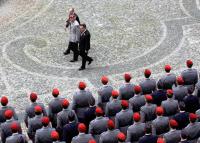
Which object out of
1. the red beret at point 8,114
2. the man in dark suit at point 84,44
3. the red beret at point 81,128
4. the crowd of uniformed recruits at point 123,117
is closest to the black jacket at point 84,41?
the man in dark suit at point 84,44

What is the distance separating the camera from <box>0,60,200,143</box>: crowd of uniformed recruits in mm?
14680

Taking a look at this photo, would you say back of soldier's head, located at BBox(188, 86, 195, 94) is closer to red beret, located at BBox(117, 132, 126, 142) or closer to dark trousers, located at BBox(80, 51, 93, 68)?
red beret, located at BBox(117, 132, 126, 142)

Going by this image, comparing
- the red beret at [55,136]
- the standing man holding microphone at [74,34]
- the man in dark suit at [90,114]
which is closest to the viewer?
the red beret at [55,136]

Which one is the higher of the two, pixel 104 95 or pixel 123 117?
pixel 104 95

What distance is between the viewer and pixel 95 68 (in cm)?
2220

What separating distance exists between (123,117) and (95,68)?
6.77m

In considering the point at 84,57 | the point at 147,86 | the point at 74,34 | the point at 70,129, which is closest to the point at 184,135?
the point at 70,129

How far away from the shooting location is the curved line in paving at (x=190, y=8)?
26.0 m

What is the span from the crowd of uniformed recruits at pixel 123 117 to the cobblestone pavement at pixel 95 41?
347cm

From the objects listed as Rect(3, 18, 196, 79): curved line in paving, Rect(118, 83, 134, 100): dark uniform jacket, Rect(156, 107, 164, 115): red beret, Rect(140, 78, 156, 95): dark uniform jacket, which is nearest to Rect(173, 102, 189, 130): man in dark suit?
Rect(156, 107, 164, 115): red beret

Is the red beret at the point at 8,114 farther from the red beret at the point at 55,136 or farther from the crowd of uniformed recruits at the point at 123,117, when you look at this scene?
the red beret at the point at 55,136

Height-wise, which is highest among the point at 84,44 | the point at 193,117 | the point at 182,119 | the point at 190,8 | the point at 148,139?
the point at 190,8

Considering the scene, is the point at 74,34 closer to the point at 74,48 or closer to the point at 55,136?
the point at 74,48

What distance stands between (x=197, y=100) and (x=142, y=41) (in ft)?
25.3
